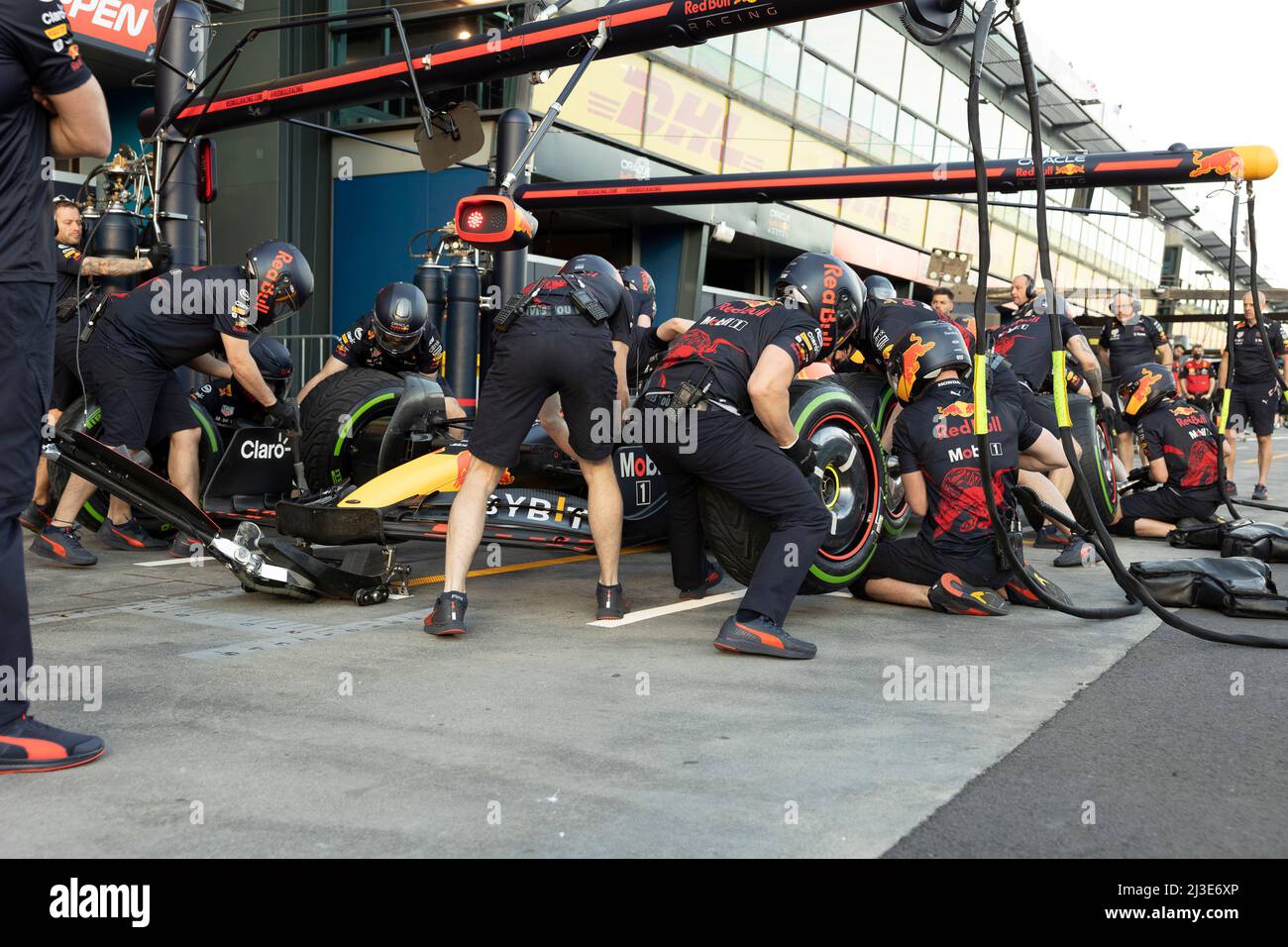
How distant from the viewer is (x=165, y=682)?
3742 millimetres

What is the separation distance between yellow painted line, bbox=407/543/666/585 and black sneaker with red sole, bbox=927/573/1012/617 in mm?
2254

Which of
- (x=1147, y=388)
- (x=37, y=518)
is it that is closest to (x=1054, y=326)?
(x=1147, y=388)

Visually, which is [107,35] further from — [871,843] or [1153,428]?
[871,843]

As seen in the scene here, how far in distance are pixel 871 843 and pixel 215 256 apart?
605 inches

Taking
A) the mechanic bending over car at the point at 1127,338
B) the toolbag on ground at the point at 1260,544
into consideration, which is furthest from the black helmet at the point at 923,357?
the mechanic bending over car at the point at 1127,338

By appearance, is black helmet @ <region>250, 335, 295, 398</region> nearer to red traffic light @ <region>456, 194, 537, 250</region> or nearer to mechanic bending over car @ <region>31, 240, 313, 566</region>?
mechanic bending over car @ <region>31, 240, 313, 566</region>

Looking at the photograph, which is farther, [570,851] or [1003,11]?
[1003,11]

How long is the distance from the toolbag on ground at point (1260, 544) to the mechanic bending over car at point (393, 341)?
475cm

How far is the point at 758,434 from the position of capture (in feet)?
15.2

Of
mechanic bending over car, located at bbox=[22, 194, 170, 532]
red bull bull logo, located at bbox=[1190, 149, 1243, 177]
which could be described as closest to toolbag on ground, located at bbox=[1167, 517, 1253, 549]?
red bull bull logo, located at bbox=[1190, 149, 1243, 177]

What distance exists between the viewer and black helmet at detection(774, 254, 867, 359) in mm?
4949

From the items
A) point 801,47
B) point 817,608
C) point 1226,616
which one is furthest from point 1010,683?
point 801,47
